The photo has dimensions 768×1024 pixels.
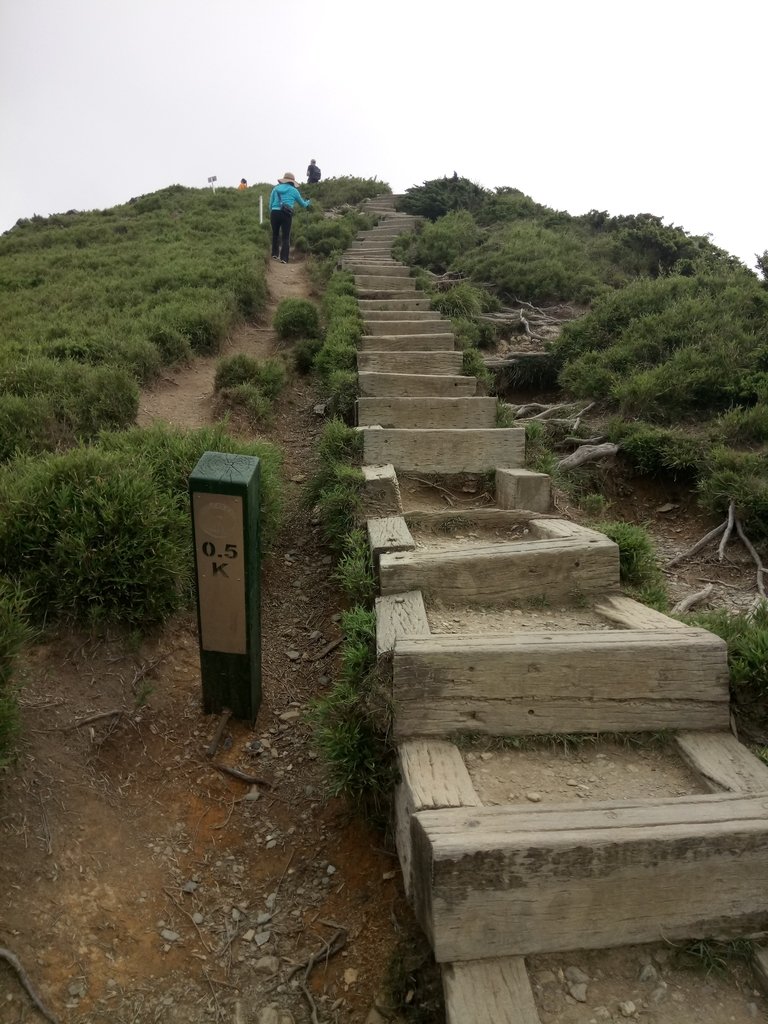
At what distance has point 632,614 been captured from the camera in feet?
10.9

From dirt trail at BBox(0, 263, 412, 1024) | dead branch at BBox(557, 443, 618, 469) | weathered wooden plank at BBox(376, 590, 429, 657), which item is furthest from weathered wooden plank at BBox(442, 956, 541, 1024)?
dead branch at BBox(557, 443, 618, 469)

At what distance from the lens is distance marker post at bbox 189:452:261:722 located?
2.82m

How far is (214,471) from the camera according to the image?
9.30 feet

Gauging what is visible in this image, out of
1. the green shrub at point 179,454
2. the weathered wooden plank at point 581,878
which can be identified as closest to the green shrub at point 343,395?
the green shrub at point 179,454

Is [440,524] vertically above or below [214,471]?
below

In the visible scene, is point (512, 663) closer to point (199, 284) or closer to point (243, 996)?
point (243, 996)

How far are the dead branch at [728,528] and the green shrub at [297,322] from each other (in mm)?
5905

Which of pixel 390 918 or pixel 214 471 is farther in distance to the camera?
pixel 214 471

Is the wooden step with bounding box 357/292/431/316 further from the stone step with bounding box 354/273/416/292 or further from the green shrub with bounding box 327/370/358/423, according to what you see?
the green shrub with bounding box 327/370/358/423

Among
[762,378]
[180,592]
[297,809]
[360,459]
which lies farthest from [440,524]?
[762,378]

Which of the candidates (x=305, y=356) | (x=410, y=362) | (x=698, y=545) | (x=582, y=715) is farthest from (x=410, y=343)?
(x=582, y=715)

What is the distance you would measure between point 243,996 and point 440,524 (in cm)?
305

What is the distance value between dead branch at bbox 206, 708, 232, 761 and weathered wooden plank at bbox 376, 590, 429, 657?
92 centimetres

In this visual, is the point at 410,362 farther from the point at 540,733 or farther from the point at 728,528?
the point at 540,733
